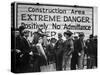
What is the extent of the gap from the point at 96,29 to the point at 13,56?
190cm

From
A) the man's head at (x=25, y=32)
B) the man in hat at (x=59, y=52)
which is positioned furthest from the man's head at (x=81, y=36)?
the man's head at (x=25, y=32)

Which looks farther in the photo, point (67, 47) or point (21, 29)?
point (67, 47)

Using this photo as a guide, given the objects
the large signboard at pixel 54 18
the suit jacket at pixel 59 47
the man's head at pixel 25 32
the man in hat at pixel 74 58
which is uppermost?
the large signboard at pixel 54 18

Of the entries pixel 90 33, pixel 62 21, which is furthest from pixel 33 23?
pixel 90 33

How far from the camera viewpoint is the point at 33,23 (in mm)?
6176

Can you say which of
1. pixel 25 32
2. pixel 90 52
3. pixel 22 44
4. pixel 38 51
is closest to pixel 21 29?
pixel 25 32

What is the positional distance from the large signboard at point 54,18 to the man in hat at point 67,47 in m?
0.11

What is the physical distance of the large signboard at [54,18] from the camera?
20.0 feet

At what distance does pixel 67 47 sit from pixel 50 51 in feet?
1.24

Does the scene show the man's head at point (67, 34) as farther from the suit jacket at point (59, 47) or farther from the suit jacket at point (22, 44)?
the suit jacket at point (22, 44)

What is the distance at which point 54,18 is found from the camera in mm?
6395

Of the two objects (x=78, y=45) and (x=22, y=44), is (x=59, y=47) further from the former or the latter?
(x=22, y=44)

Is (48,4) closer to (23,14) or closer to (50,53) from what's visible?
(23,14)

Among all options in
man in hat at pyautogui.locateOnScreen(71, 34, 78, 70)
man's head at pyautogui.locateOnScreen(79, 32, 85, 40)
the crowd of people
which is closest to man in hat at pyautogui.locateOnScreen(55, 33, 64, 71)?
the crowd of people
